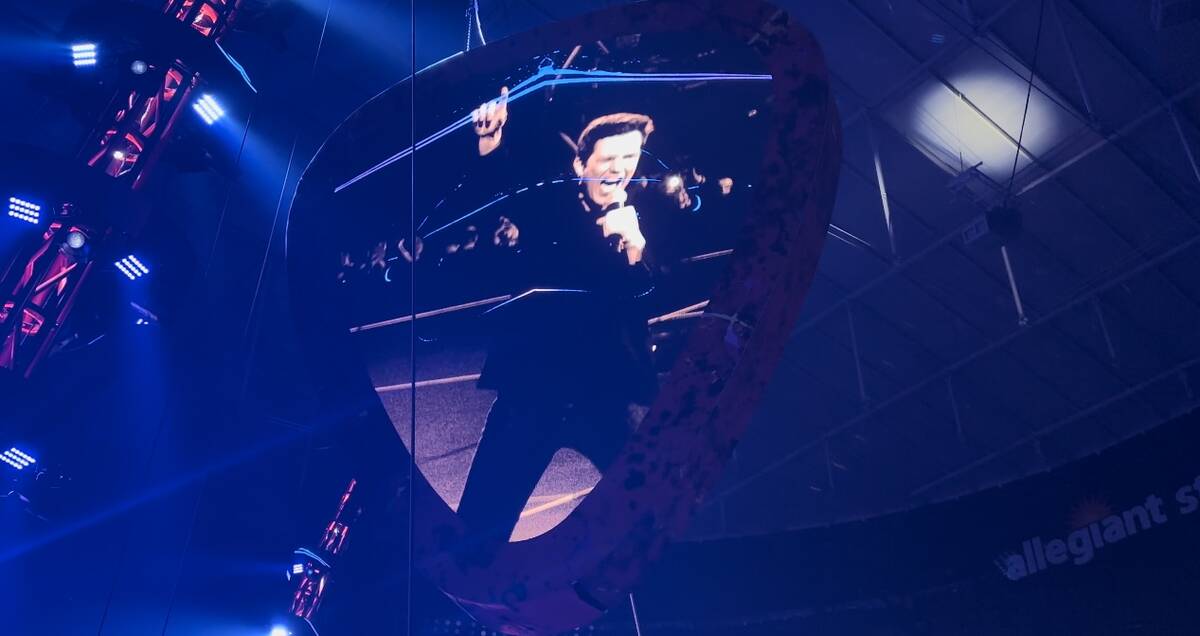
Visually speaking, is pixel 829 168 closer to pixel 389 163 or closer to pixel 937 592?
pixel 389 163

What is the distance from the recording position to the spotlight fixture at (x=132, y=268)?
13.4 feet

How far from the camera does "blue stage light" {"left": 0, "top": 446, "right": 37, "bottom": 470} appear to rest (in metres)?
3.33

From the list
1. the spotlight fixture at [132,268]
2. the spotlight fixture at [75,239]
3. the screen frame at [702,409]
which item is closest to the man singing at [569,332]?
the screen frame at [702,409]

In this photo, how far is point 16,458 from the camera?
11.1ft

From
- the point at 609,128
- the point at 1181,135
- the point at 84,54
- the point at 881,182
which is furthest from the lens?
the point at 881,182

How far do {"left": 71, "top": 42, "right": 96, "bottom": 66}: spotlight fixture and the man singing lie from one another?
2.91 meters

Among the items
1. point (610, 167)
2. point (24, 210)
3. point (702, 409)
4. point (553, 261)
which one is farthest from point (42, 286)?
point (702, 409)

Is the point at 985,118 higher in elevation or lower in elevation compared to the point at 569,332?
higher

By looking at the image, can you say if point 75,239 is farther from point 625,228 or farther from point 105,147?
point 625,228

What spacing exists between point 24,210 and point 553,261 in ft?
8.72

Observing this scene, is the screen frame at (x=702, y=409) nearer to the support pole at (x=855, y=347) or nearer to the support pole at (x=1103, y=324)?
the support pole at (x=855, y=347)

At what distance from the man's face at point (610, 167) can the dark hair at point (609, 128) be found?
0.01m

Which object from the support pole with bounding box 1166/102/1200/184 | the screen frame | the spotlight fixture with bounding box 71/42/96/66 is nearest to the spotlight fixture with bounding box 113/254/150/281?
the spotlight fixture with bounding box 71/42/96/66

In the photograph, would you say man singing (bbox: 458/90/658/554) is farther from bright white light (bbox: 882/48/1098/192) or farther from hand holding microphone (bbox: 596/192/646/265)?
bright white light (bbox: 882/48/1098/192)
